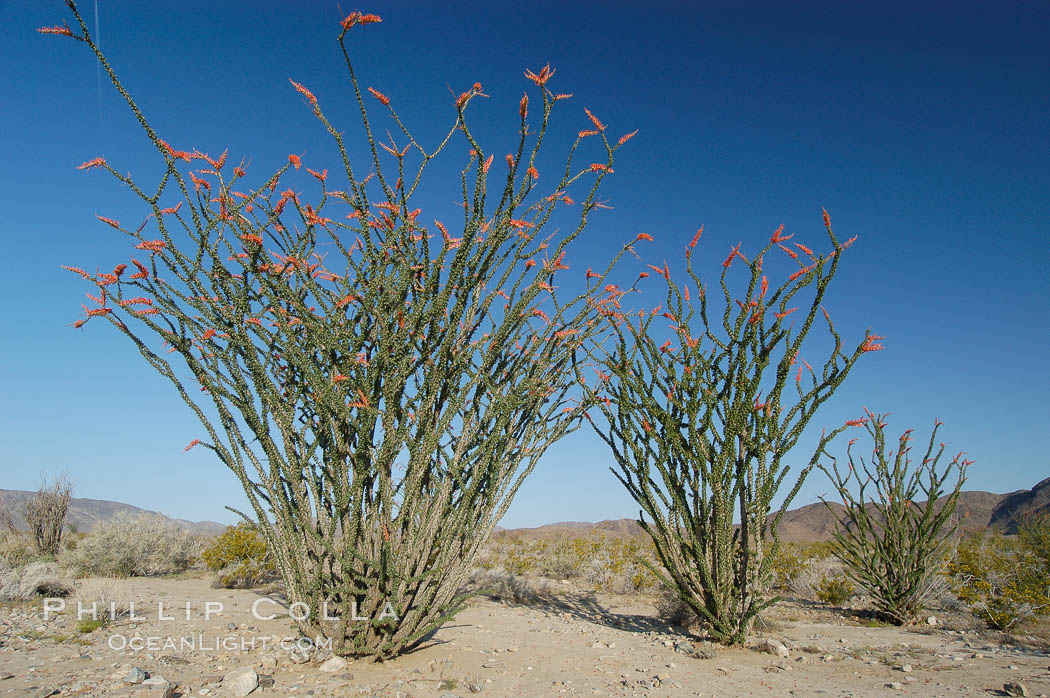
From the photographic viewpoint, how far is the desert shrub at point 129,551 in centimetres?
1009

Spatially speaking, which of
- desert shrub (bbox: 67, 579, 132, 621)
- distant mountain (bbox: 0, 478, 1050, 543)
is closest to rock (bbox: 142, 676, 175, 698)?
desert shrub (bbox: 67, 579, 132, 621)

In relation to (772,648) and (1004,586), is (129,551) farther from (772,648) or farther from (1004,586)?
(1004,586)

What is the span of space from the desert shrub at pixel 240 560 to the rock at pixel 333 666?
6.25 m

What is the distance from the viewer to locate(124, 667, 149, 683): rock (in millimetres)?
3641

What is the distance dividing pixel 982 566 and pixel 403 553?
11.8 m

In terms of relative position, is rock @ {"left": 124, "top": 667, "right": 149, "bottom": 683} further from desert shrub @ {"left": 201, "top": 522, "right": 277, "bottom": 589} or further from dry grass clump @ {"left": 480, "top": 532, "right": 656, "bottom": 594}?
dry grass clump @ {"left": 480, "top": 532, "right": 656, "bottom": 594}

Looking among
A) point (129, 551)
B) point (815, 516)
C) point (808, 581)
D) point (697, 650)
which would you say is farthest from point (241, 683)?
A: point (815, 516)

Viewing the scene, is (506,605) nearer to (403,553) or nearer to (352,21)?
(403,553)

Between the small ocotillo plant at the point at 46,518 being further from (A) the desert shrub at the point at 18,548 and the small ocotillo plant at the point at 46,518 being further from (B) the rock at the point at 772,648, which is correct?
(B) the rock at the point at 772,648

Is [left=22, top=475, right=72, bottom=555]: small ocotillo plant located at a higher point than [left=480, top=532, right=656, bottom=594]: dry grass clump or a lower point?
higher

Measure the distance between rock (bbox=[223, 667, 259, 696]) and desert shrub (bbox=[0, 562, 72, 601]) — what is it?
5.11 metres

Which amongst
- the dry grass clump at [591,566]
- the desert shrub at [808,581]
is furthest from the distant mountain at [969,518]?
the desert shrub at [808,581]

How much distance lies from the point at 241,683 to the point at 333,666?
2.22ft

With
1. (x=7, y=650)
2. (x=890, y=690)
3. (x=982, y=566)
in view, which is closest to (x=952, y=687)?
(x=890, y=690)
